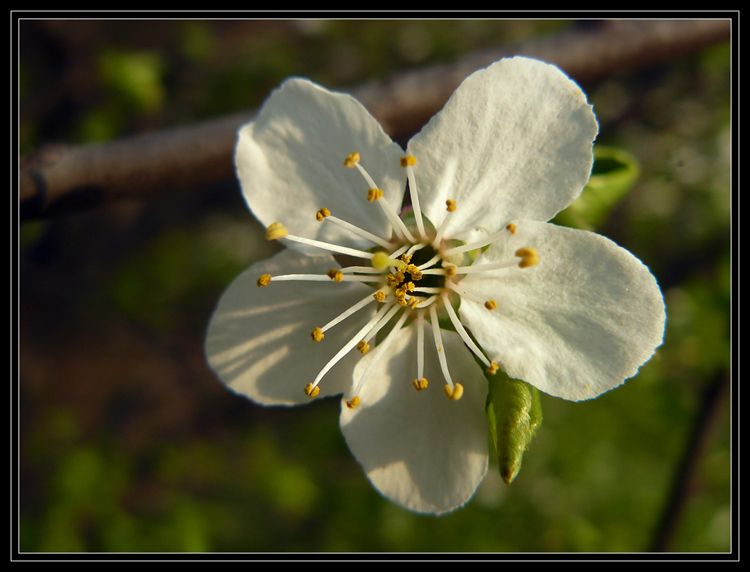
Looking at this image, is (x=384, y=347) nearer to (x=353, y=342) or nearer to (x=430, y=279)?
(x=353, y=342)

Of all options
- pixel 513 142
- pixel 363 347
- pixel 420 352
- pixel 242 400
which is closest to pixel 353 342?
pixel 363 347

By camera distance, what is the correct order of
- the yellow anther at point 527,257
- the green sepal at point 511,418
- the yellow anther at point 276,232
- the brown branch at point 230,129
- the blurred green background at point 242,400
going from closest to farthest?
1. the green sepal at point 511,418
2. the yellow anther at point 527,257
3. the yellow anther at point 276,232
4. the brown branch at point 230,129
5. the blurred green background at point 242,400

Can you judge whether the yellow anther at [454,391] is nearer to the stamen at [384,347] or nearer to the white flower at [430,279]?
the white flower at [430,279]

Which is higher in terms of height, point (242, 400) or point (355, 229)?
point (355, 229)

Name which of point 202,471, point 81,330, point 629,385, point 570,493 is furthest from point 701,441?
point 81,330

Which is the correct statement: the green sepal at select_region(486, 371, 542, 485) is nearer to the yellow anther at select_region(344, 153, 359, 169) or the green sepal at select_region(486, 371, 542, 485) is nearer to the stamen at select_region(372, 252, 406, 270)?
the stamen at select_region(372, 252, 406, 270)

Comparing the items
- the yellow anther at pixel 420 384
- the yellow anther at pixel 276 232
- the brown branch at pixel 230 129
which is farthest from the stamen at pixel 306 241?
the brown branch at pixel 230 129

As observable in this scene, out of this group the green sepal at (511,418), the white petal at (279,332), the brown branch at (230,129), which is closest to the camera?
the green sepal at (511,418)
